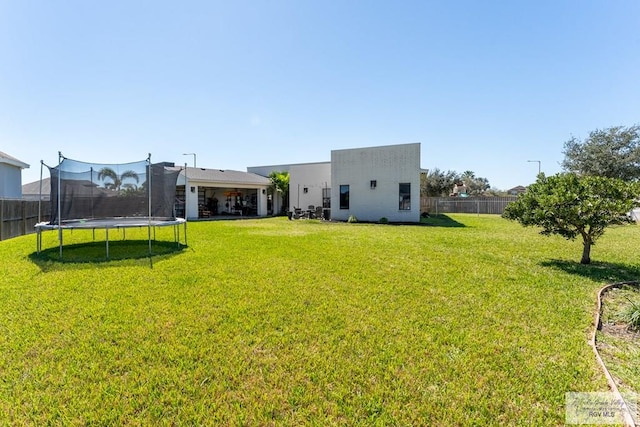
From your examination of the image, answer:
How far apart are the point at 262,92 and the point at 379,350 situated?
38.4 feet

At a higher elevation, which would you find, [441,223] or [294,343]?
[441,223]

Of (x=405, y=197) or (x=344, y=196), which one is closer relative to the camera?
(x=405, y=197)

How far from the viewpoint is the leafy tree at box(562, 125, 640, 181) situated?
24525 mm

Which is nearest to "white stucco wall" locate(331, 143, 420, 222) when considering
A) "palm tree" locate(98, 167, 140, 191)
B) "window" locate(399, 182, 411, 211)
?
"window" locate(399, 182, 411, 211)

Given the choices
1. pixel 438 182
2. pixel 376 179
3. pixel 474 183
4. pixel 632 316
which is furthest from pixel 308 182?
pixel 474 183

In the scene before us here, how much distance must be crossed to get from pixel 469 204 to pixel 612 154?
37.1ft

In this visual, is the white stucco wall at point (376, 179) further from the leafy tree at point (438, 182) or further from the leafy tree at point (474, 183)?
the leafy tree at point (474, 183)

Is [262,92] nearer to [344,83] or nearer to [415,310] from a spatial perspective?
[344,83]

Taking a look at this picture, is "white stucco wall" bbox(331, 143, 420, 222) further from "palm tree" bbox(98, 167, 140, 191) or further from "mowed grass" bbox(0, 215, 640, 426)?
"palm tree" bbox(98, 167, 140, 191)

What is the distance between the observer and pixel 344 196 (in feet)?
60.4

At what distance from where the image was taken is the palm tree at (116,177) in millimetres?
9047

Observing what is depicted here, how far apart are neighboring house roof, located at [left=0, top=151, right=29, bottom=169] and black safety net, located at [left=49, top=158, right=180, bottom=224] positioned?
396 inches

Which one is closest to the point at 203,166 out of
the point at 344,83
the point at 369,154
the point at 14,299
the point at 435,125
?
the point at 369,154

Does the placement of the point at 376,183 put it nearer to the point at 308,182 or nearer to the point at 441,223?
the point at 441,223
